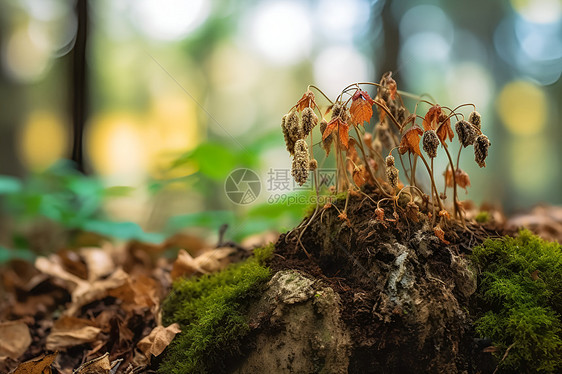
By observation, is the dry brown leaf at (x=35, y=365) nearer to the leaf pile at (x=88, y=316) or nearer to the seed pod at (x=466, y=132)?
the leaf pile at (x=88, y=316)

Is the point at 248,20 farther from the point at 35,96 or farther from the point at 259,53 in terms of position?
the point at 35,96

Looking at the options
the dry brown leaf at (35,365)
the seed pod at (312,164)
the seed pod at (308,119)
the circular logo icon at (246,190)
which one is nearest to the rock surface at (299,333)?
the seed pod at (312,164)

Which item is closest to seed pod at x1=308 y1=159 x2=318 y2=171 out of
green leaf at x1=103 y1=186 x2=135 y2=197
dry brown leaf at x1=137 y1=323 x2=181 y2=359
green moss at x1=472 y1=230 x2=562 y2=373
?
green moss at x1=472 y1=230 x2=562 y2=373

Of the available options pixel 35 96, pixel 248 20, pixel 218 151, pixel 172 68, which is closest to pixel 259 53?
pixel 248 20

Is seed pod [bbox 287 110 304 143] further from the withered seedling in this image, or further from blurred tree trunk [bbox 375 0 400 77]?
blurred tree trunk [bbox 375 0 400 77]

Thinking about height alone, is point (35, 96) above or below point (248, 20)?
below
